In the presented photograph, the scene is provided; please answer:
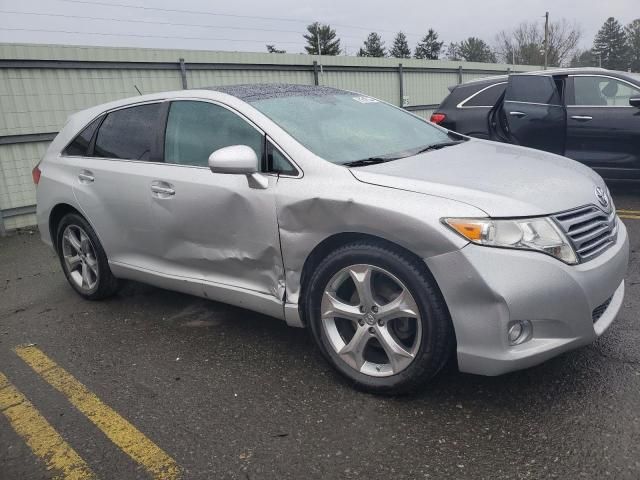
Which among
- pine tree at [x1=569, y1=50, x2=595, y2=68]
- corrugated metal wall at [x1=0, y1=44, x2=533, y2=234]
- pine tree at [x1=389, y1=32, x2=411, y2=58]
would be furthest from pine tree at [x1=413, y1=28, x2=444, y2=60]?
corrugated metal wall at [x1=0, y1=44, x2=533, y2=234]

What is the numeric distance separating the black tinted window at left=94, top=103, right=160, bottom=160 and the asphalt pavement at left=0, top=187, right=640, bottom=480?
50.1 inches

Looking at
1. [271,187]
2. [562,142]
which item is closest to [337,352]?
[271,187]

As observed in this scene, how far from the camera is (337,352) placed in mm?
2756

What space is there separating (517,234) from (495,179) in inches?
15.8

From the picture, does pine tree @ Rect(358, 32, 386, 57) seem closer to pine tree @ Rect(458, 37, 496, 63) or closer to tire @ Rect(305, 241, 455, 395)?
pine tree @ Rect(458, 37, 496, 63)

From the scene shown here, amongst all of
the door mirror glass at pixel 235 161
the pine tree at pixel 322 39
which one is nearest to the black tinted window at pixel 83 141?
the door mirror glass at pixel 235 161

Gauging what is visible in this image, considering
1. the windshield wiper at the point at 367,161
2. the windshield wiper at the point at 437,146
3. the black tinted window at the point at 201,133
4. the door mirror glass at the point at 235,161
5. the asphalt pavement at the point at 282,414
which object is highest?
the black tinted window at the point at 201,133

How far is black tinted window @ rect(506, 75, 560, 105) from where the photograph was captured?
21.9 ft

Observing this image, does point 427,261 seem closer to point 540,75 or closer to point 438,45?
point 540,75

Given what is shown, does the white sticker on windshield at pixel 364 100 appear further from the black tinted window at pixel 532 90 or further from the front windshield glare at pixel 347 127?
the black tinted window at pixel 532 90

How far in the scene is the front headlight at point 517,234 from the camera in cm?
229

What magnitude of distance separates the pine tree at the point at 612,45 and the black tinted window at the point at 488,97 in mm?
81894

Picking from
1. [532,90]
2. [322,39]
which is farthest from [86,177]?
[322,39]

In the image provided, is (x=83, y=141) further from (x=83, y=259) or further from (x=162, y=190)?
(x=162, y=190)
